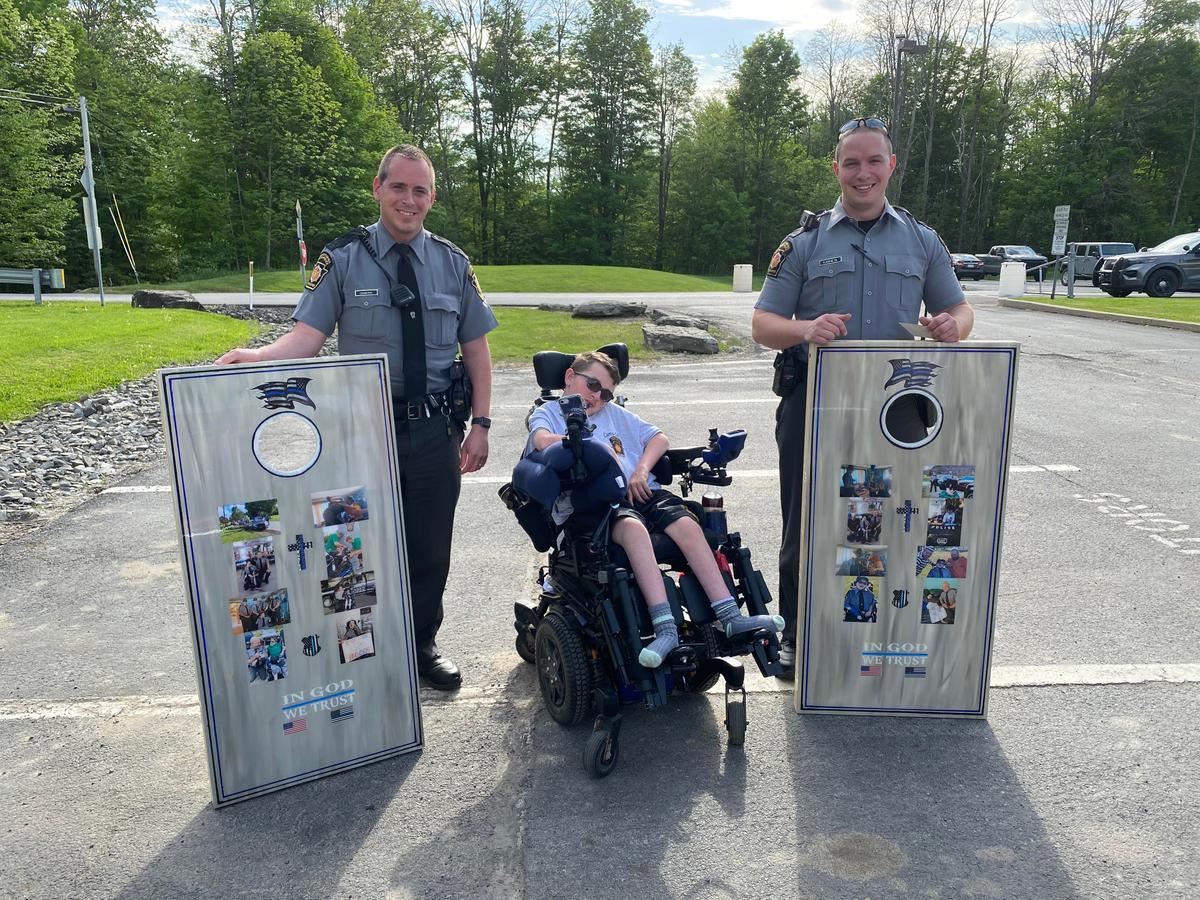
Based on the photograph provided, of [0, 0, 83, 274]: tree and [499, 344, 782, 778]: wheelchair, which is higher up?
[0, 0, 83, 274]: tree

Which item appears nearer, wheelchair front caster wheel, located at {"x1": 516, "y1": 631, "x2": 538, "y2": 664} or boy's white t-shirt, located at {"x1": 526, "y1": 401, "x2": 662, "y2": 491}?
boy's white t-shirt, located at {"x1": 526, "y1": 401, "x2": 662, "y2": 491}

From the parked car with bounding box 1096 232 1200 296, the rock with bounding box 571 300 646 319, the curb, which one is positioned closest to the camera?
the curb

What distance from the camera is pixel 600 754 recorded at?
2881 mm

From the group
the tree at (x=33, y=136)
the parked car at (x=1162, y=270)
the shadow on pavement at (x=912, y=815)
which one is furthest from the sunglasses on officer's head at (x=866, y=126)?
the tree at (x=33, y=136)

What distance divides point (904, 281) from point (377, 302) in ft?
6.70

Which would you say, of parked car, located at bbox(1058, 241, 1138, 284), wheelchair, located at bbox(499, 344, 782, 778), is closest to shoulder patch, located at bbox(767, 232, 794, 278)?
wheelchair, located at bbox(499, 344, 782, 778)

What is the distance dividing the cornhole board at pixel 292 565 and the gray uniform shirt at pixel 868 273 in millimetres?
1736

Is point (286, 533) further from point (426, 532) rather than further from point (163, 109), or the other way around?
point (163, 109)

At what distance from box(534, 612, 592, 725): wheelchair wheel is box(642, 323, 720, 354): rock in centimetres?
1150

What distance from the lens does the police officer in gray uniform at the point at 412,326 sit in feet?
10.8

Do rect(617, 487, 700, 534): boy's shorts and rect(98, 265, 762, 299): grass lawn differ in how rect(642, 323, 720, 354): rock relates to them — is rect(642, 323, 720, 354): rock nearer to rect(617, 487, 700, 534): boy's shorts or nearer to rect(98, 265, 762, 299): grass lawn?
rect(617, 487, 700, 534): boy's shorts

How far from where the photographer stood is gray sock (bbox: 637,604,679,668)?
2834 mm

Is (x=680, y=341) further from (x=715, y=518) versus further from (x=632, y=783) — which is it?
(x=632, y=783)

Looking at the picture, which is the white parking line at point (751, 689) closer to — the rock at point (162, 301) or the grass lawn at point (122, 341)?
the grass lawn at point (122, 341)
